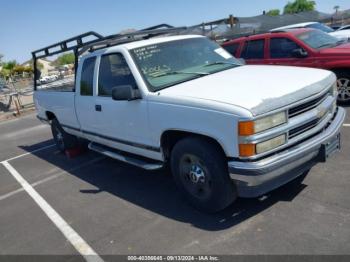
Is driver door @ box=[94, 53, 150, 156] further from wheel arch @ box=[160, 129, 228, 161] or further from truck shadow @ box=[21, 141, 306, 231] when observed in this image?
truck shadow @ box=[21, 141, 306, 231]

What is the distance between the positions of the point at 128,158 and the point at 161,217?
45.4 inches

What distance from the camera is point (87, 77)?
5.81 meters

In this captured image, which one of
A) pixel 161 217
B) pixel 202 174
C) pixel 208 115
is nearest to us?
pixel 208 115

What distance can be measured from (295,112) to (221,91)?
0.75m

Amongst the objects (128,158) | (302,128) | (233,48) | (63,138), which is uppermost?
(233,48)

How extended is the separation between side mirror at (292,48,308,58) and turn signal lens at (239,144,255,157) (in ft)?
17.0

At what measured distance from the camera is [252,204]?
13.9 ft

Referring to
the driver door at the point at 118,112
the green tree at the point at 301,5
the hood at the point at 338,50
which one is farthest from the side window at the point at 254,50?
the green tree at the point at 301,5

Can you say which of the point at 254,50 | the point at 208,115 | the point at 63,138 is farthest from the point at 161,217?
the point at 254,50

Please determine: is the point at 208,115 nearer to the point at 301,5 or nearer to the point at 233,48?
the point at 233,48

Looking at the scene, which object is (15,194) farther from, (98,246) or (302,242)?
(302,242)

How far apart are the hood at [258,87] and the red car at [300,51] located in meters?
3.40

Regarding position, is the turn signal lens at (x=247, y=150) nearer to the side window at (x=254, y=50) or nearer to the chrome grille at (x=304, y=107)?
the chrome grille at (x=304, y=107)

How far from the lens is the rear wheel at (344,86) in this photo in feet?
24.4
